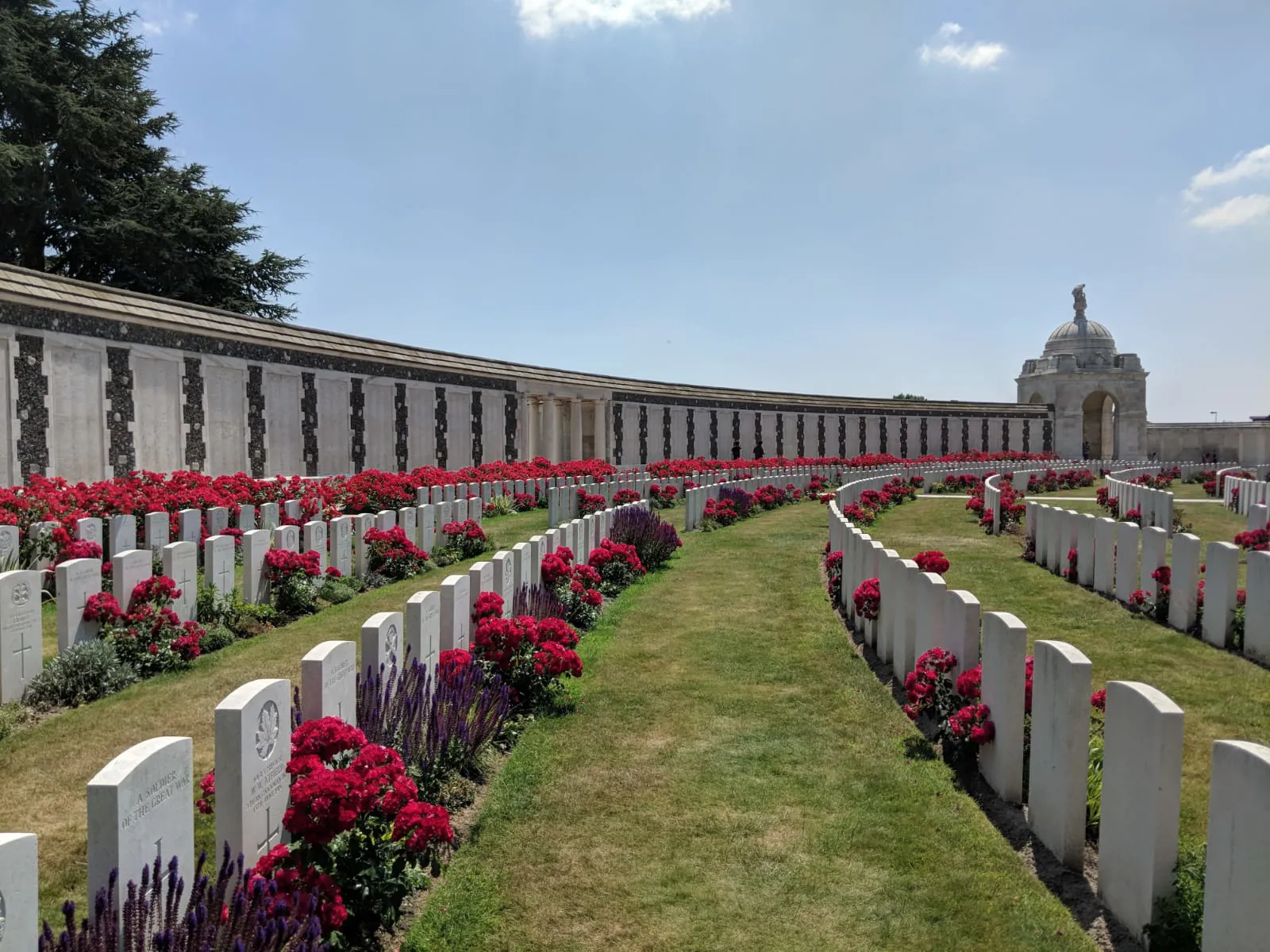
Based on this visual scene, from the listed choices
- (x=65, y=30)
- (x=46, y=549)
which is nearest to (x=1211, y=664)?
(x=46, y=549)

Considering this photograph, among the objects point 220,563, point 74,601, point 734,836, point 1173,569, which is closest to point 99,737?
point 74,601

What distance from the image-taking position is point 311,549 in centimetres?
1019

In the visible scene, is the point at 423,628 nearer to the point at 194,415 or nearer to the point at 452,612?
the point at 452,612

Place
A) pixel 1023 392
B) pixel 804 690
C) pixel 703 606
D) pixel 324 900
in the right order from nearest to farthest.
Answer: pixel 324 900 < pixel 804 690 < pixel 703 606 < pixel 1023 392

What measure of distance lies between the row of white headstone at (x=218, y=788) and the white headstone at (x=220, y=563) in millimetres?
4256

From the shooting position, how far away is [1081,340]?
178 ft

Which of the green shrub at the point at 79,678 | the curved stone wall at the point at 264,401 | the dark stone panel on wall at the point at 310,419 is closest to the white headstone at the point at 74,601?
the green shrub at the point at 79,678

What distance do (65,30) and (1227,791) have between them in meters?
34.5

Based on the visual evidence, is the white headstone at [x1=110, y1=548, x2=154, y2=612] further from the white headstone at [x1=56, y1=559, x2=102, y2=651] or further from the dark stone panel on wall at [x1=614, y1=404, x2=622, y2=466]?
the dark stone panel on wall at [x1=614, y1=404, x2=622, y2=466]

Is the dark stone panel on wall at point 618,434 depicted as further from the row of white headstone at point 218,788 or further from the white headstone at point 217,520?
Result: the row of white headstone at point 218,788

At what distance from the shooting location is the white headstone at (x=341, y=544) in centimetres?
1070

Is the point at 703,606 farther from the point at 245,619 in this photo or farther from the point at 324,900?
the point at 324,900

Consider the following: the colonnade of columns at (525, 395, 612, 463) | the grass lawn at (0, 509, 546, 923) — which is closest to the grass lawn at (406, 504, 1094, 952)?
the grass lawn at (0, 509, 546, 923)

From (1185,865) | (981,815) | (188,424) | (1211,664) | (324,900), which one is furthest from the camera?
(188,424)
